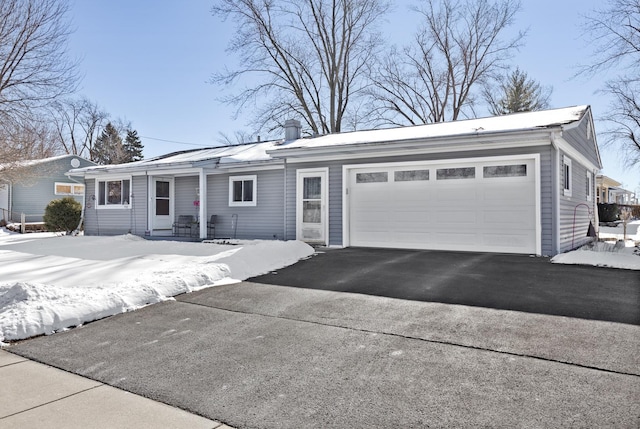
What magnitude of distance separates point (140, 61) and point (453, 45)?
18928 millimetres

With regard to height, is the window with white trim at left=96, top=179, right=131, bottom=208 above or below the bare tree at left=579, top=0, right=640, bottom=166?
below

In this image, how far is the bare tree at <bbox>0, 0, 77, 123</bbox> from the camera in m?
17.8

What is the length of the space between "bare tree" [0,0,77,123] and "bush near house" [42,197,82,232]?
518 centimetres

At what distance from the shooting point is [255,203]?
12.2 m

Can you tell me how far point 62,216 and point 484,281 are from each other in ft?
53.9

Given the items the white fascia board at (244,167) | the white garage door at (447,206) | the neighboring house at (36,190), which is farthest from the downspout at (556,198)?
the neighboring house at (36,190)

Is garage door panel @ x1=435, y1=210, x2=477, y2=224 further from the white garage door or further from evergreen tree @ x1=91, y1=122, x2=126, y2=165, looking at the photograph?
evergreen tree @ x1=91, y1=122, x2=126, y2=165

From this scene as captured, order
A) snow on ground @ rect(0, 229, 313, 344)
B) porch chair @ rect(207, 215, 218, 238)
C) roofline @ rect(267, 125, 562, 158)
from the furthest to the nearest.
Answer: porch chair @ rect(207, 215, 218, 238)
roofline @ rect(267, 125, 562, 158)
snow on ground @ rect(0, 229, 313, 344)

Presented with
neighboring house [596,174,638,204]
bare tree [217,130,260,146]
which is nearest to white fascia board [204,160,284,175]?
bare tree [217,130,260,146]

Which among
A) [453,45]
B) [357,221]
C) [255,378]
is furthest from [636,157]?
[255,378]

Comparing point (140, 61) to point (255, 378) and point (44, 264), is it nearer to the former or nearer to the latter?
point (44, 264)

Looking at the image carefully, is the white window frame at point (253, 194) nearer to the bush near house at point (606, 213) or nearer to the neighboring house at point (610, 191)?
the bush near house at point (606, 213)

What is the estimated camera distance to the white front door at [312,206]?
1095 centimetres

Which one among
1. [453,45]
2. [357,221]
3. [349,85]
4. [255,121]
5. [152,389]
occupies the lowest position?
[152,389]
